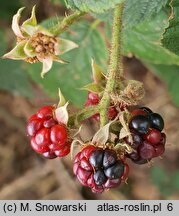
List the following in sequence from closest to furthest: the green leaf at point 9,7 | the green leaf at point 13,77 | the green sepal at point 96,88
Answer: the green sepal at point 96,88 → the green leaf at point 13,77 → the green leaf at point 9,7

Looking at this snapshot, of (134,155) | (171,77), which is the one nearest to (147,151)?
(134,155)

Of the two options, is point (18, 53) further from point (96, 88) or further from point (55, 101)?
point (55, 101)

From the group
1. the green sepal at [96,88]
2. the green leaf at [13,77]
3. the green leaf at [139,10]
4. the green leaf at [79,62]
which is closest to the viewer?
the green sepal at [96,88]

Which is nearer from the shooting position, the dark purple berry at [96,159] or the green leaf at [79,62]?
the dark purple berry at [96,159]

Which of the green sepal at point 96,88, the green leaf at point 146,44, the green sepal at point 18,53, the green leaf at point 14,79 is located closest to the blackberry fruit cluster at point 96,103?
the green sepal at point 96,88

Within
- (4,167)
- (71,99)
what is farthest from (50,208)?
(4,167)

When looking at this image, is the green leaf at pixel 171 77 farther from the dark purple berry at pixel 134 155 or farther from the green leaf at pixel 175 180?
the dark purple berry at pixel 134 155

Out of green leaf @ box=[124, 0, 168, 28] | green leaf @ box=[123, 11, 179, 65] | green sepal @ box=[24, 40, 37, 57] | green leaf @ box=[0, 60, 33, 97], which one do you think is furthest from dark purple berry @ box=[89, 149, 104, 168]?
green leaf @ box=[0, 60, 33, 97]

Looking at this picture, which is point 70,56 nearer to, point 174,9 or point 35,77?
point 35,77
